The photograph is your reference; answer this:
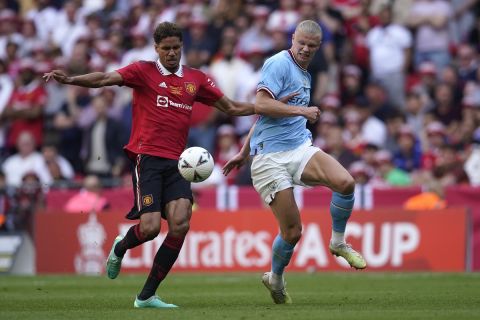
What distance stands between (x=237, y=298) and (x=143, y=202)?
2134 mm

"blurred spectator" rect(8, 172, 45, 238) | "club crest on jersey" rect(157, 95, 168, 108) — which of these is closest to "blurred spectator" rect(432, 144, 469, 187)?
"blurred spectator" rect(8, 172, 45, 238)

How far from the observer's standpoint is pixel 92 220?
63.1 ft

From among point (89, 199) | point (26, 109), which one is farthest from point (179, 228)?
point (26, 109)

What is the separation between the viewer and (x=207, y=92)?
11.8 meters

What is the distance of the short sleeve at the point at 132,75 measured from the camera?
1143cm

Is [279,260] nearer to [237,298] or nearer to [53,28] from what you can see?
[237,298]

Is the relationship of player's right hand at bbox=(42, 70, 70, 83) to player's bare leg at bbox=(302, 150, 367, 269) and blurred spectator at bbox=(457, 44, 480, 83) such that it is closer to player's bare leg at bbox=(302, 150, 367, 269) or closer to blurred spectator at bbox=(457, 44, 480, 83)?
player's bare leg at bbox=(302, 150, 367, 269)

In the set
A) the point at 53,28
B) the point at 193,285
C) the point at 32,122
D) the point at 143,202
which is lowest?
the point at 193,285

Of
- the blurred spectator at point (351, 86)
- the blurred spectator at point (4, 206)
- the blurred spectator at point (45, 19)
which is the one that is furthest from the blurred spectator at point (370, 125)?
the blurred spectator at point (45, 19)

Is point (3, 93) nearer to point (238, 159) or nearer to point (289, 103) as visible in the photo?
point (238, 159)

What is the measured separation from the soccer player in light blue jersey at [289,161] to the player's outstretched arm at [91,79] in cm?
141

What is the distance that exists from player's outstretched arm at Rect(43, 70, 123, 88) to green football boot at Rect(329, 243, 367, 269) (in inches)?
108

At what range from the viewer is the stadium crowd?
793 inches

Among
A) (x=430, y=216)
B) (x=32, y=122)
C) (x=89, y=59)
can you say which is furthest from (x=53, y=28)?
(x=430, y=216)
